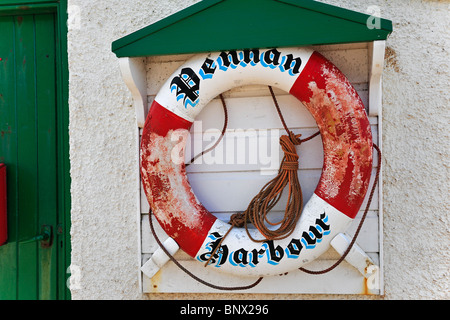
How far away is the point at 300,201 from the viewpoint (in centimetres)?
163

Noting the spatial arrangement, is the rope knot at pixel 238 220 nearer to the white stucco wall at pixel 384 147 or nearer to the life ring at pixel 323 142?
the life ring at pixel 323 142

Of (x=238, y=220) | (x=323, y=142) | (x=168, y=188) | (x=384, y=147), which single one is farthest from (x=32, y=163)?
(x=384, y=147)

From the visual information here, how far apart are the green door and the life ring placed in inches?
29.8

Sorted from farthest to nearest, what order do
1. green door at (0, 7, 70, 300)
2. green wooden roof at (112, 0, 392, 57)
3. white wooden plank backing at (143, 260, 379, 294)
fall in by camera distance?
green door at (0, 7, 70, 300), white wooden plank backing at (143, 260, 379, 294), green wooden roof at (112, 0, 392, 57)

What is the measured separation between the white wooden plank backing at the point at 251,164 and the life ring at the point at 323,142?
10 cm

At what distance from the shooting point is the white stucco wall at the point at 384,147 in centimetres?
170

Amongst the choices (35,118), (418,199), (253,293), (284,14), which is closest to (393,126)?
(418,199)

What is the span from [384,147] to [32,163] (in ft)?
5.67

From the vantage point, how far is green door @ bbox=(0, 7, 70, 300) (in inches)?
83.7

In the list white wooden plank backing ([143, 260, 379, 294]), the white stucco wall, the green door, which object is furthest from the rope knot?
the green door

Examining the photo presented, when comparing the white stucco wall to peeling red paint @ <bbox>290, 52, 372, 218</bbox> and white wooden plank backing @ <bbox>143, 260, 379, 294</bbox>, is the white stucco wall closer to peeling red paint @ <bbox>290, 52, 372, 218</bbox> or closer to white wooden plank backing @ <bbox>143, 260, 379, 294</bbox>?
white wooden plank backing @ <bbox>143, 260, 379, 294</bbox>

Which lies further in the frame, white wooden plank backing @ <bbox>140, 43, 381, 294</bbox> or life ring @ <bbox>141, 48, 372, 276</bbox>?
white wooden plank backing @ <bbox>140, 43, 381, 294</bbox>

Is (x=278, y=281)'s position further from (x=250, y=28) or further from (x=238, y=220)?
(x=250, y=28)

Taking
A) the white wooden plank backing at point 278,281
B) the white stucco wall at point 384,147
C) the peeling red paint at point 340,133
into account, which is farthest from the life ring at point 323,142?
the white stucco wall at point 384,147
